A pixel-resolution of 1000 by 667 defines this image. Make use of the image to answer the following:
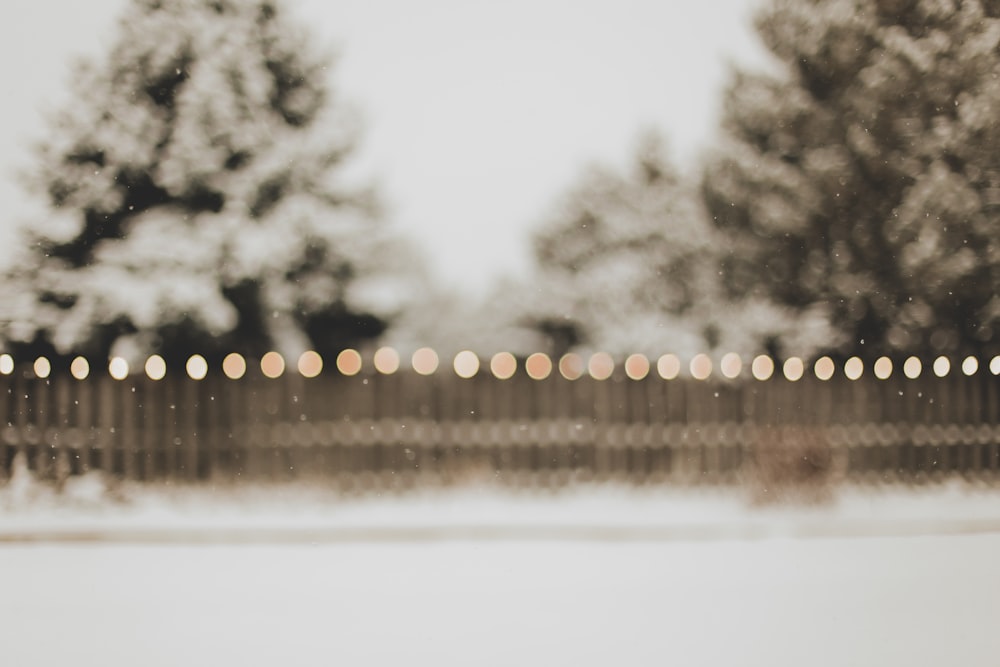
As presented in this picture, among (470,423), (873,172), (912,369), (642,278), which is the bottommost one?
(470,423)

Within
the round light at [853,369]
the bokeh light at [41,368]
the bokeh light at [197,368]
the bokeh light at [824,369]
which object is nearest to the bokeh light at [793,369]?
the bokeh light at [824,369]

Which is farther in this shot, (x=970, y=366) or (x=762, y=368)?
(x=970, y=366)

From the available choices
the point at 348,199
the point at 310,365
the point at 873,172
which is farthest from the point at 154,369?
the point at 873,172

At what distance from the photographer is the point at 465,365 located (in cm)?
1320

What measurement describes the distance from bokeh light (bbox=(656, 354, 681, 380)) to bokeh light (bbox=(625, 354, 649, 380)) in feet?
0.63

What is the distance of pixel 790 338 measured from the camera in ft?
57.5

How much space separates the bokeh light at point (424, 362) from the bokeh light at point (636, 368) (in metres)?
2.73

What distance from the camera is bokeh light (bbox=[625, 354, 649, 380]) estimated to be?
43.9ft

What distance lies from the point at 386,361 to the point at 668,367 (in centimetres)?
409

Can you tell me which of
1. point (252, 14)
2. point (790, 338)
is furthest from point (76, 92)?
point (790, 338)

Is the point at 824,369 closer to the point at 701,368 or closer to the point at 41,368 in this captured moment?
the point at 701,368

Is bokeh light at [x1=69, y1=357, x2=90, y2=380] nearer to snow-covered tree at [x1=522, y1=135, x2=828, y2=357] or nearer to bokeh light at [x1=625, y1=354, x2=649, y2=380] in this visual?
bokeh light at [x1=625, y1=354, x2=649, y2=380]

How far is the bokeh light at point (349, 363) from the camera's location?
513 inches

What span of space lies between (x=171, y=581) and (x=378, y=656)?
117 inches
